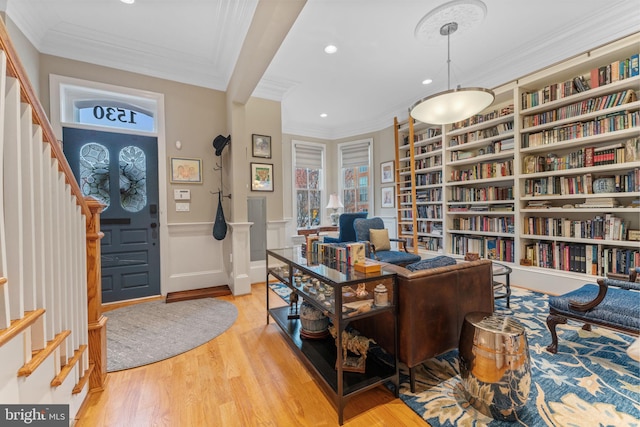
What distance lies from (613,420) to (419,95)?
4337 millimetres

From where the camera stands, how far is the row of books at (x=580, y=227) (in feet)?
9.09

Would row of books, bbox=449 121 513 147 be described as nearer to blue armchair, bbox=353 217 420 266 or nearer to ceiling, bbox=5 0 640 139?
ceiling, bbox=5 0 640 139

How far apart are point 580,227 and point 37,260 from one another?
4568 mm

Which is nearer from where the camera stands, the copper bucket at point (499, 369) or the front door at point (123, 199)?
the copper bucket at point (499, 369)

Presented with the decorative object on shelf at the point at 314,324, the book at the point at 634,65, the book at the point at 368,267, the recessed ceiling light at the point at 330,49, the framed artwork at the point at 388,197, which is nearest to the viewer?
the book at the point at 368,267

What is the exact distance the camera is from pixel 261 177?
4008mm

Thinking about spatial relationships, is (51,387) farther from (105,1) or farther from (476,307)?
(105,1)

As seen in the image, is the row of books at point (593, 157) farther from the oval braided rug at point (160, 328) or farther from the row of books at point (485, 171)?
the oval braided rug at point (160, 328)

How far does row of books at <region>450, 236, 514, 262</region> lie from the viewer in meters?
3.68

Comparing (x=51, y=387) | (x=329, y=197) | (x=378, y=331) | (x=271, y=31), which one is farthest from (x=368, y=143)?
(x=51, y=387)

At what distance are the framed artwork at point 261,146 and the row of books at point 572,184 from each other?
3.59 m

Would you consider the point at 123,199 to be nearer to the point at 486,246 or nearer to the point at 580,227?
the point at 486,246

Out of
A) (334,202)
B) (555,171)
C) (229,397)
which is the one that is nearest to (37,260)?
(229,397)

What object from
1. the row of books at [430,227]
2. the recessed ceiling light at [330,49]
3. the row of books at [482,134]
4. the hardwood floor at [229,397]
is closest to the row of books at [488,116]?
the row of books at [482,134]
